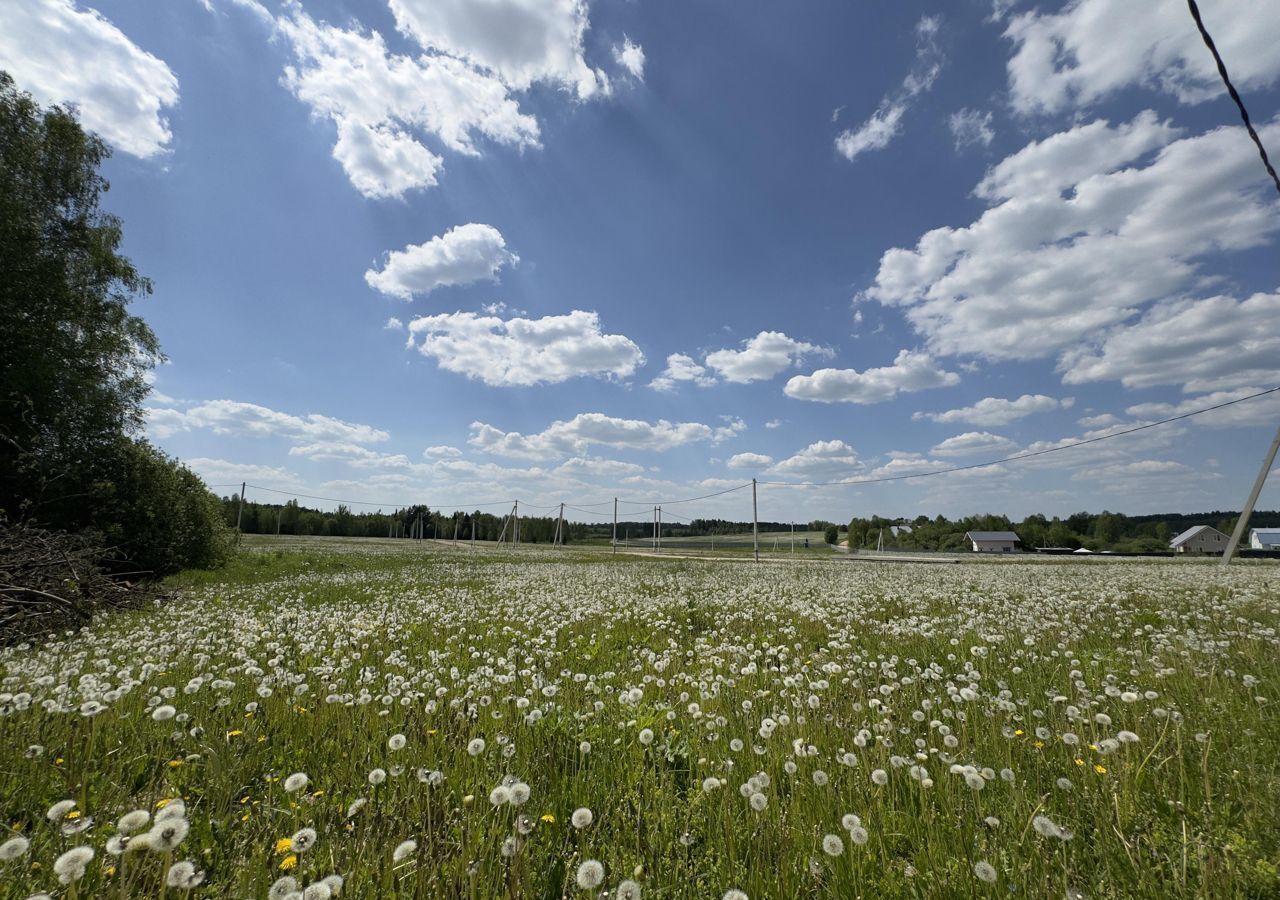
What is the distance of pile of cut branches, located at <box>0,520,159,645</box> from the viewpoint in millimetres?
8258

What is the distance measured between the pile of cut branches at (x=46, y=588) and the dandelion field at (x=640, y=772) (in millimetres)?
2064

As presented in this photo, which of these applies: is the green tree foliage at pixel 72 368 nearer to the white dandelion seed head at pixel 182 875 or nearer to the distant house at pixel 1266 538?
the white dandelion seed head at pixel 182 875

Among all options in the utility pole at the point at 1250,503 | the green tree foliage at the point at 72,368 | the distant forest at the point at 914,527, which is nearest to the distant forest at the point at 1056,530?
the distant forest at the point at 914,527

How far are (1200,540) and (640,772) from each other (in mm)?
168859

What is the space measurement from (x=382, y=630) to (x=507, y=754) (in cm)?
612

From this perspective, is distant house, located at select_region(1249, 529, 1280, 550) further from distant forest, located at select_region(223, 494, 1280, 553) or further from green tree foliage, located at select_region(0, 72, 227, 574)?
green tree foliage, located at select_region(0, 72, 227, 574)

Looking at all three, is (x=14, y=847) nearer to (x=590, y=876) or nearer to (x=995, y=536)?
(x=590, y=876)

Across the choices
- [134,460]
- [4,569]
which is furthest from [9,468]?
Result: [4,569]

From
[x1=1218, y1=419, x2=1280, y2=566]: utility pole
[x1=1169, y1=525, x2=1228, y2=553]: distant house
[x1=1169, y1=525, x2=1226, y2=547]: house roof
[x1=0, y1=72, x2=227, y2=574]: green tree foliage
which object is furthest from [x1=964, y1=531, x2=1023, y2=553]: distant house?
[x1=0, y1=72, x2=227, y2=574]: green tree foliage

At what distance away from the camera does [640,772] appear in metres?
3.49

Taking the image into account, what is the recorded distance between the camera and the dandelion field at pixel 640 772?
8.09 ft

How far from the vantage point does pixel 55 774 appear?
3404 mm

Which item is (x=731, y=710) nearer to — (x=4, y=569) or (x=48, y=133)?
(x=4, y=569)

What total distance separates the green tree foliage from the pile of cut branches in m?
4.54
